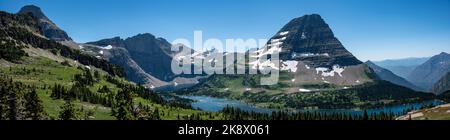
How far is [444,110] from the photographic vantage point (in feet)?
607
